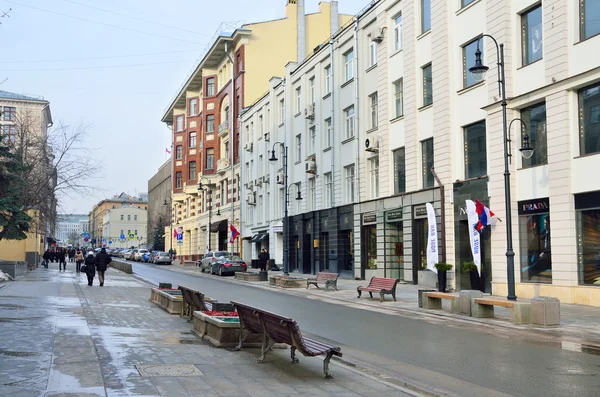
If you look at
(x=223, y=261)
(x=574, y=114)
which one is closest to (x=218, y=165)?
(x=223, y=261)

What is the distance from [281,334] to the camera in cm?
890

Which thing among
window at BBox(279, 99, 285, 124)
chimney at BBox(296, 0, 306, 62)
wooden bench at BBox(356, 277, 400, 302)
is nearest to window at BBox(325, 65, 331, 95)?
window at BBox(279, 99, 285, 124)

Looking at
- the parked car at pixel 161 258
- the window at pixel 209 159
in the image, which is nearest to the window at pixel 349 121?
the window at pixel 209 159

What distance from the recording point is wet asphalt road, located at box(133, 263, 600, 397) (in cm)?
860

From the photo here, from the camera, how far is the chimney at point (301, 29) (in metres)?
57.4

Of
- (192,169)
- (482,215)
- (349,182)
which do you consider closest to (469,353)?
(482,215)

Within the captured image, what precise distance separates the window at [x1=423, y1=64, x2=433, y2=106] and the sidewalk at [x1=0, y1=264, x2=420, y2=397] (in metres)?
17.9

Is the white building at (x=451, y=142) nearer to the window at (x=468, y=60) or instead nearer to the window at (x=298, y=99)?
the window at (x=468, y=60)

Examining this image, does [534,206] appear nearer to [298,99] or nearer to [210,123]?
[298,99]

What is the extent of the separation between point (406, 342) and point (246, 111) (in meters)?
47.4

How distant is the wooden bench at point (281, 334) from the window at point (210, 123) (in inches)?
2339

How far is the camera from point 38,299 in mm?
20297

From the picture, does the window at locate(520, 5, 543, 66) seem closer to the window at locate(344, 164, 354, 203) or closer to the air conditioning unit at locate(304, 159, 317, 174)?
the window at locate(344, 164, 354, 203)

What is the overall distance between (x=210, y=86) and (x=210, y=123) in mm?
3825
